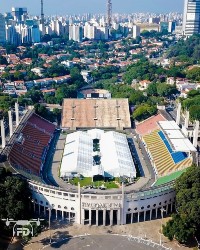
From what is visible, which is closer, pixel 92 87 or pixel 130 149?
pixel 130 149

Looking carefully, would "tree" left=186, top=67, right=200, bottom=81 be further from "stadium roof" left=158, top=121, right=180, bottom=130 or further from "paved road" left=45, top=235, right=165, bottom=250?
"paved road" left=45, top=235, right=165, bottom=250

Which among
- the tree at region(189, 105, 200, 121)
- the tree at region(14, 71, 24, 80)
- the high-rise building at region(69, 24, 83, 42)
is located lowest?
the tree at region(189, 105, 200, 121)

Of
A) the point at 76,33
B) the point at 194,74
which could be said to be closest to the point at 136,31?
the point at 76,33

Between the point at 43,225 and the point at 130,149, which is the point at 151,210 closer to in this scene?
the point at 43,225

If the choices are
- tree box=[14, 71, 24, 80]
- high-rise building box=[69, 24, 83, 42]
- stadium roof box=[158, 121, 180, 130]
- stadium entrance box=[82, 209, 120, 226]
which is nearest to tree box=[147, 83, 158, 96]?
stadium roof box=[158, 121, 180, 130]

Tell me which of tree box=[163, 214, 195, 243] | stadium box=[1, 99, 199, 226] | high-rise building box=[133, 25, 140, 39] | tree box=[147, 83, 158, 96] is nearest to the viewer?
tree box=[163, 214, 195, 243]

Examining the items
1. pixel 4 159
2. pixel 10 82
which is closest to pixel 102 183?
pixel 4 159
